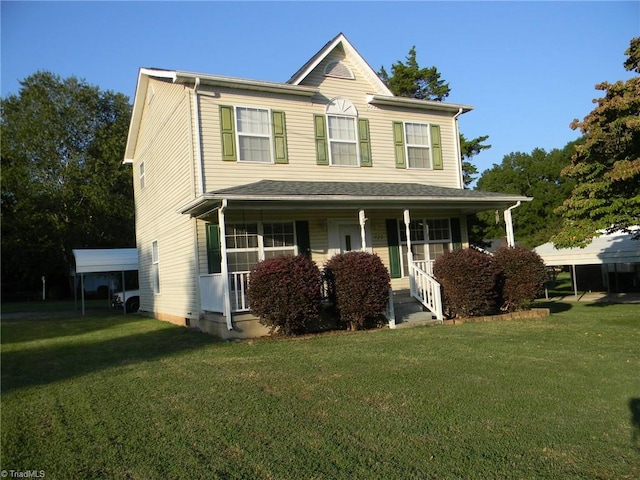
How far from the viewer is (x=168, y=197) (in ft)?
48.1

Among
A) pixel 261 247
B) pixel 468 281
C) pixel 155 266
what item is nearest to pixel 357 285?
pixel 468 281

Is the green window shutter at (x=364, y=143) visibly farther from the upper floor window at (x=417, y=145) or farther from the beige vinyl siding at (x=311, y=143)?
the upper floor window at (x=417, y=145)

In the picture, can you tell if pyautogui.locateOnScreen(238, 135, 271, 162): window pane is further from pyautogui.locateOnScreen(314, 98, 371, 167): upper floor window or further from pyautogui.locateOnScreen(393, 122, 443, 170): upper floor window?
pyautogui.locateOnScreen(393, 122, 443, 170): upper floor window

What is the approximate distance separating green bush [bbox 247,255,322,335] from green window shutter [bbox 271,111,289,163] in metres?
3.98

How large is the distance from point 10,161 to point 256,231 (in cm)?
2649

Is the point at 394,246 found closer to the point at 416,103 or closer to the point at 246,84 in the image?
the point at 416,103

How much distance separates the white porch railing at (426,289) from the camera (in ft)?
40.0

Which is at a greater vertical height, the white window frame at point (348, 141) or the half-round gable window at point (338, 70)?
the half-round gable window at point (338, 70)

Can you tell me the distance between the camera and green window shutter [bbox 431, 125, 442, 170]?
15820mm

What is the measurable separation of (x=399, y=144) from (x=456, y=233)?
3.17m

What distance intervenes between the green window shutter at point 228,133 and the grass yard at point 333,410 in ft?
17.2

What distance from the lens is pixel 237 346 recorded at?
31.2 ft

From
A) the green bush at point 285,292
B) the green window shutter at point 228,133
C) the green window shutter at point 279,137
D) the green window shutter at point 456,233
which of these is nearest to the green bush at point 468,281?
the green window shutter at point 456,233

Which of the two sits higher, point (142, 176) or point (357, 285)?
point (142, 176)
